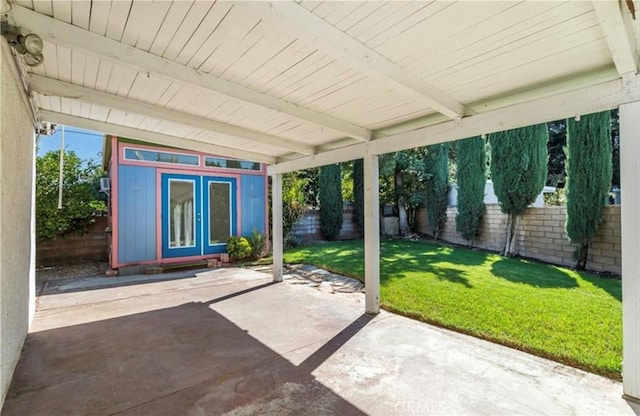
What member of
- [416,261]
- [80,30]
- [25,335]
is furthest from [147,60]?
[416,261]

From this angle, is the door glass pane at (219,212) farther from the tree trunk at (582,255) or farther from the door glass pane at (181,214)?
the tree trunk at (582,255)

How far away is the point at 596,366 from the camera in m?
2.67

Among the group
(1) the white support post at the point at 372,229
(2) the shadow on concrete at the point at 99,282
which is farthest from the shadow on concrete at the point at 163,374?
(2) the shadow on concrete at the point at 99,282

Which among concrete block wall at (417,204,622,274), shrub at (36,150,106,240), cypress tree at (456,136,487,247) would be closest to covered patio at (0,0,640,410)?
shrub at (36,150,106,240)

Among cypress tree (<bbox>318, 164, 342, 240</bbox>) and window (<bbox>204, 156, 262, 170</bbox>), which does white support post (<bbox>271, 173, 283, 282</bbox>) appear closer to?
window (<bbox>204, 156, 262, 170</bbox>)

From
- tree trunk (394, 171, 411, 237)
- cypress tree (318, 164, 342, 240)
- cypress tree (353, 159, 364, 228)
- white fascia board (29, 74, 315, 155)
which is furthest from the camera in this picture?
cypress tree (353, 159, 364, 228)

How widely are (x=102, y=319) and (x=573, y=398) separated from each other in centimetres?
498

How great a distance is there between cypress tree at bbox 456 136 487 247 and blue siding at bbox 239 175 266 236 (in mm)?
6285

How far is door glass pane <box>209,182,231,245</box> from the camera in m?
8.16

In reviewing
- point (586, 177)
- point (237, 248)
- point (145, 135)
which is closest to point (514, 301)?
point (586, 177)

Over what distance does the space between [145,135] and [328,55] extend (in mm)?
3851

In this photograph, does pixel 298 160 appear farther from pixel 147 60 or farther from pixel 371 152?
pixel 147 60

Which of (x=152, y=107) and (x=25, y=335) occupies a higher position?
(x=152, y=107)

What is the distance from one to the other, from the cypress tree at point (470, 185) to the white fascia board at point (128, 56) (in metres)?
8.12
